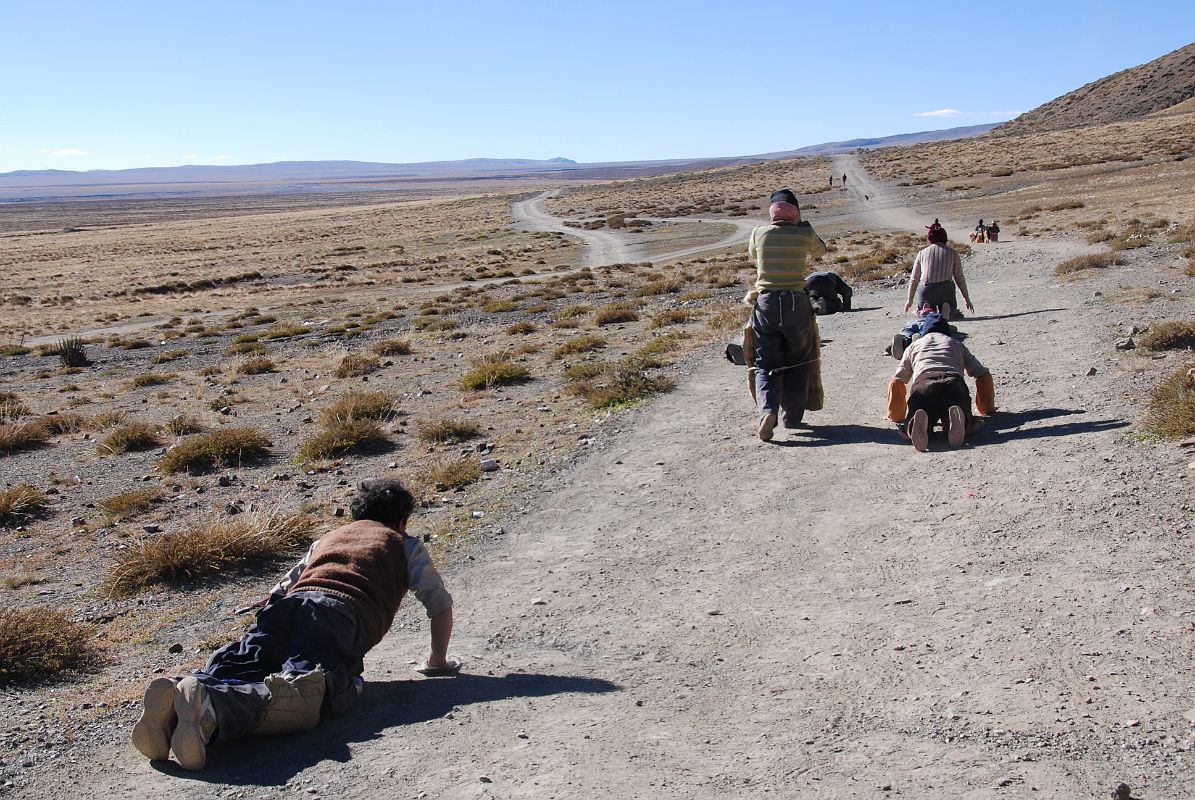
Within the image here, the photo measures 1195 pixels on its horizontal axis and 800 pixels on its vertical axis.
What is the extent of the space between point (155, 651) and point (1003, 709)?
451cm

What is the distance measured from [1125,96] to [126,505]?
136335 mm

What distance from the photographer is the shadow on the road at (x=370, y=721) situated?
3.90 metres

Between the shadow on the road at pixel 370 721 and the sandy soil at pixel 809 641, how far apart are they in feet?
0.05

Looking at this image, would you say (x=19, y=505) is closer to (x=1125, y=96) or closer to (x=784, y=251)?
(x=784, y=251)

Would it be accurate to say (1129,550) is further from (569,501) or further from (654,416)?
(654,416)

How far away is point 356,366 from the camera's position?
16891mm

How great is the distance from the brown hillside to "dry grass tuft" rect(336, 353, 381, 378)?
4268 inches

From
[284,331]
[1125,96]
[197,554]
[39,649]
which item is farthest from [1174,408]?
[1125,96]

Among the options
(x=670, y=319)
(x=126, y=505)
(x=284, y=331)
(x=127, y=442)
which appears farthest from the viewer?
(x=284, y=331)

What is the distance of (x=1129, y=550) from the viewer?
5043 mm

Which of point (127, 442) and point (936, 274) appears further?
point (127, 442)

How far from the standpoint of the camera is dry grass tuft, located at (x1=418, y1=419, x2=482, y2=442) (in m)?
10.8

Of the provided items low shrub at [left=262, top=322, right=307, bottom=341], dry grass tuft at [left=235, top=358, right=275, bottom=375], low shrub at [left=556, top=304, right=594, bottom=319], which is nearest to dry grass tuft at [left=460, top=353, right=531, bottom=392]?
dry grass tuft at [left=235, top=358, right=275, bottom=375]

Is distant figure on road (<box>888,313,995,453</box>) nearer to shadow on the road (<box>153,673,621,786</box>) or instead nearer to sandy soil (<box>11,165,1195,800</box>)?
sandy soil (<box>11,165,1195,800</box>)
